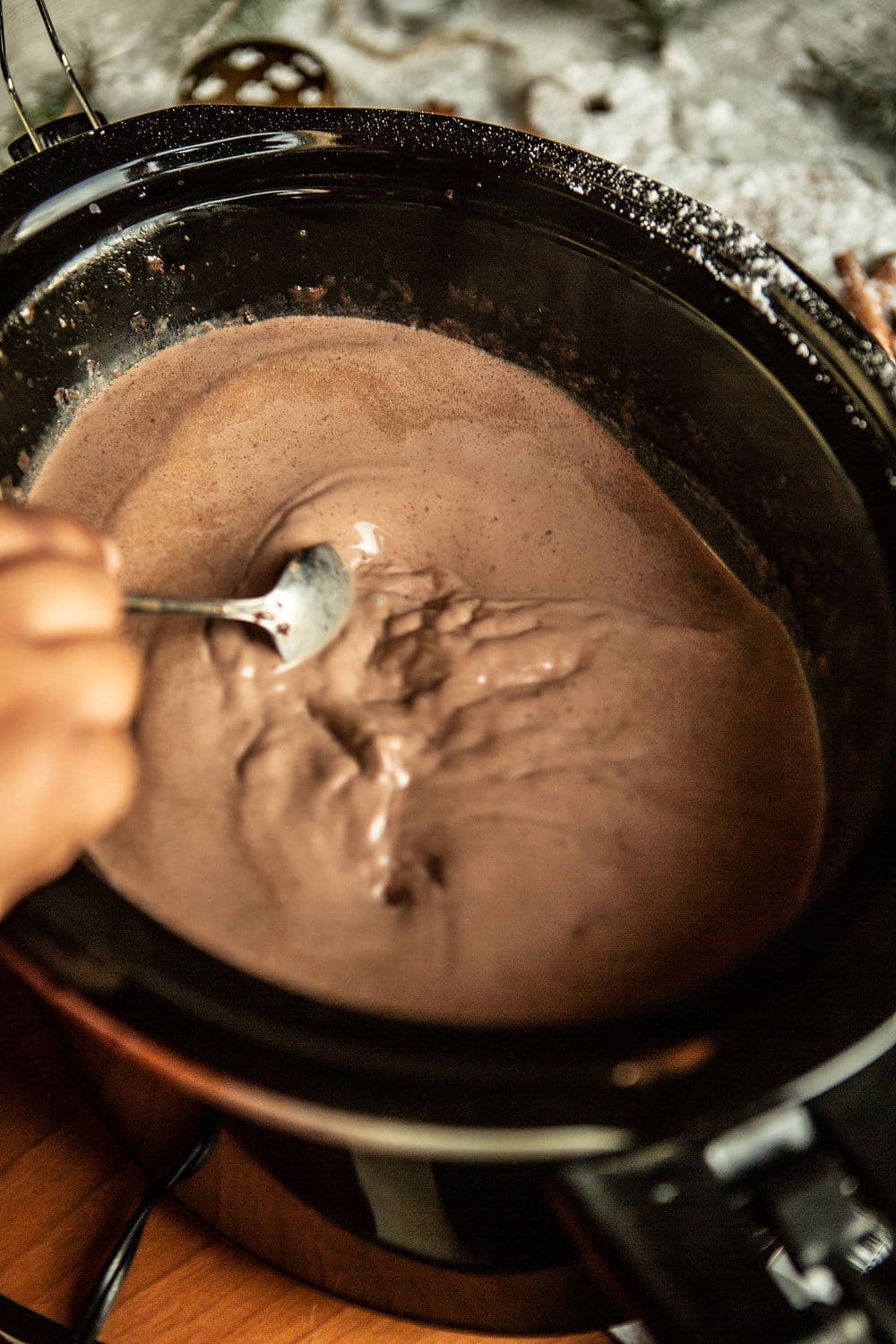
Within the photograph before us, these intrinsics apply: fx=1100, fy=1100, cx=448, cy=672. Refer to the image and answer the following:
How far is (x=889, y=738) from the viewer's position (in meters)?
0.54

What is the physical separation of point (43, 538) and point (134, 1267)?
0.45 m

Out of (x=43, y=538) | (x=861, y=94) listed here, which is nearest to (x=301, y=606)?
(x=43, y=538)

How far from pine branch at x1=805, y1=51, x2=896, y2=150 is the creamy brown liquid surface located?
65cm

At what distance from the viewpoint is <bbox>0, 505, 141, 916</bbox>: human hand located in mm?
360

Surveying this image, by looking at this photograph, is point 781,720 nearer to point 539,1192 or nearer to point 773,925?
point 773,925

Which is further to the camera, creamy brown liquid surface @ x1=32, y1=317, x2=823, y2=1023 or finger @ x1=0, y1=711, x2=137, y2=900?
creamy brown liquid surface @ x1=32, y1=317, x2=823, y2=1023

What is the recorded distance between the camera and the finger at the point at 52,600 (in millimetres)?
377

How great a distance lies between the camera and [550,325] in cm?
74

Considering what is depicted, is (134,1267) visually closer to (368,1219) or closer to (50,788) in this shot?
(368,1219)

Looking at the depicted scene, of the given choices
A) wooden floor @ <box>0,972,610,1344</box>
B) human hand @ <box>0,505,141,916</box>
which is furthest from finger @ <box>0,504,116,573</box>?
wooden floor @ <box>0,972,610,1344</box>

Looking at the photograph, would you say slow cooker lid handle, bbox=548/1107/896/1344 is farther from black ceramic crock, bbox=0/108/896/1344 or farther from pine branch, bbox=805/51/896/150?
pine branch, bbox=805/51/896/150

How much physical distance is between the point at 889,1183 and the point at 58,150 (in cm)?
67

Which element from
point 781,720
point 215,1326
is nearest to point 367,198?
point 781,720

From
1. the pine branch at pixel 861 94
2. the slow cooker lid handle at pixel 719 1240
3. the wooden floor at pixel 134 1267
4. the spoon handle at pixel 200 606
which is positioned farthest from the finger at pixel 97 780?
the pine branch at pixel 861 94
